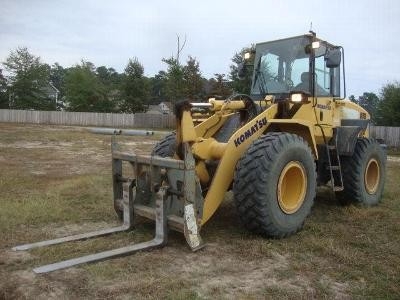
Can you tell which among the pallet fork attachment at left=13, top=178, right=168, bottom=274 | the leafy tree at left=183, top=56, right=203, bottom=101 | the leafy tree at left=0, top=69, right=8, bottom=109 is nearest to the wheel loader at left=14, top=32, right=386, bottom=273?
the pallet fork attachment at left=13, top=178, right=168, bottom=274

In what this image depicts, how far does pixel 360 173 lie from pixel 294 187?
1.94m

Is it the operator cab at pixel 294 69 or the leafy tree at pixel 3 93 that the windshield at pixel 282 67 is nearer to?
the operator cab at pixel 294 69

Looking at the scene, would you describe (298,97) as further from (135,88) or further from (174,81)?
(135,88)

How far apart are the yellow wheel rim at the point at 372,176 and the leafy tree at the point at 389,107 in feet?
68.1

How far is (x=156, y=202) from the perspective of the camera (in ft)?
16.2

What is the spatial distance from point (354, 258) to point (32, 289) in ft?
9.97

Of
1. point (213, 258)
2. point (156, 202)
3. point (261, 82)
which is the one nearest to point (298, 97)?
point (261, 82)

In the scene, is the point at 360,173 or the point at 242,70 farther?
the point at 242,70

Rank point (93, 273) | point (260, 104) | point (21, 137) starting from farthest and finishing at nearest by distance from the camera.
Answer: point (21, 137) < point (260, 104) < point (93, 273)

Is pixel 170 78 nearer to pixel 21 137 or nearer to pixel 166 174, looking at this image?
pixel 21 137

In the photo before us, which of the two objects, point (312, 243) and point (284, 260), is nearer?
point (284, 260)

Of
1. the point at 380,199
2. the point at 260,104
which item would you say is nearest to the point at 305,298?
the point at 260,104

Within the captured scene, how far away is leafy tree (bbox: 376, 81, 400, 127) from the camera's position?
26.7 metres

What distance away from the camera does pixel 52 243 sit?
480 centimetres
